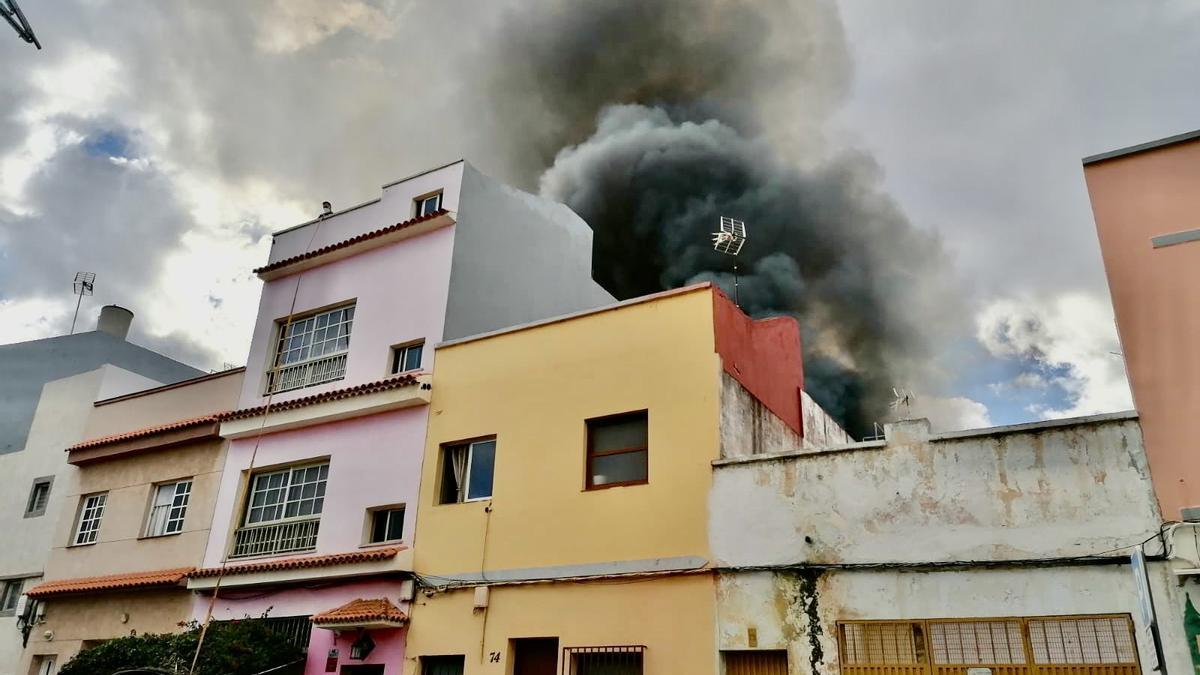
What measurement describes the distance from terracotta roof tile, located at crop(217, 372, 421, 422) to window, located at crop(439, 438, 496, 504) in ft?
Answer: 5.60

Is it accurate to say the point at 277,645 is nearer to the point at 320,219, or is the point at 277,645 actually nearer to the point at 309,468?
the point at 309,468

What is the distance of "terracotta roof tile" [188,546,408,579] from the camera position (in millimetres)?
16038

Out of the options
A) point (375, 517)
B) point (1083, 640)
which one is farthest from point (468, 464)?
point (1083, 640)

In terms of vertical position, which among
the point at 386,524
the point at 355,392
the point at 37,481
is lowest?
the point at 386,524

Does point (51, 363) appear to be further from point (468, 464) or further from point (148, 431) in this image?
point (468, 464)

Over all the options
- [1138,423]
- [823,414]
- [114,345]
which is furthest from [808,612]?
[114,345]

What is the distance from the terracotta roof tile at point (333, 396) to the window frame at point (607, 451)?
13.5 ft

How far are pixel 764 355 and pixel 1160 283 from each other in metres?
6.74

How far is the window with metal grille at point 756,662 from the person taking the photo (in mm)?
11898

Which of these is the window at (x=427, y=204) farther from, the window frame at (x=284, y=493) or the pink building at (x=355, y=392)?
the window frame at (x=284, y=493)

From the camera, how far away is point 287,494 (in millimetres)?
18750

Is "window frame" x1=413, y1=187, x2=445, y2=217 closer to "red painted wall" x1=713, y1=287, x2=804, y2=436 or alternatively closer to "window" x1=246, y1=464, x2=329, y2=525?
"window" x1=246, y1=464, x2=329, y2=525

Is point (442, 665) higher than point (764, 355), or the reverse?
point (764, 355)

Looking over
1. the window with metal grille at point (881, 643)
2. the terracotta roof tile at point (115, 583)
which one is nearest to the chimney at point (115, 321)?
the terracotta roof tile at point (115, 583)
